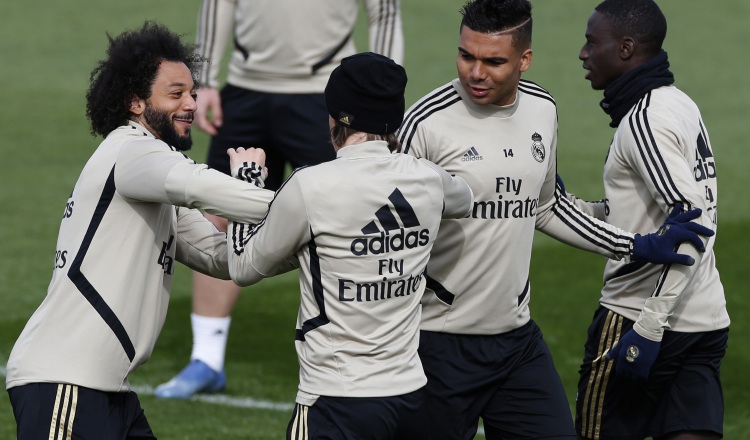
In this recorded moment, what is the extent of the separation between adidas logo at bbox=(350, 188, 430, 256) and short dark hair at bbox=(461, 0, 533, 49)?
0.98 meters

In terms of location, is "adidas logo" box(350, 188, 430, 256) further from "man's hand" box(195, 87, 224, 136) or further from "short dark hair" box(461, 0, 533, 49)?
"man's hand" box(195, 87, 224, 136)

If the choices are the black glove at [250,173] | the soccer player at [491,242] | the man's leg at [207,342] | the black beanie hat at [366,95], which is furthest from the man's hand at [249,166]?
the man's leg at [207,342]

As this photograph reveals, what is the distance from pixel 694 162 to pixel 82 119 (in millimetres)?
10136

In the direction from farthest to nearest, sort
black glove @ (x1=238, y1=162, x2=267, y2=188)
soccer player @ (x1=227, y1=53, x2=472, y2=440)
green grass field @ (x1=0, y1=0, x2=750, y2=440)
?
1. green grass field @ (x1=0, y1=0, x2=750, y2=440)
2. black glove @ (x1=238, y1=162, x2=267, y2=188)
3. soccer player @ (x1=227, y1=53, x2=472, y2=440)

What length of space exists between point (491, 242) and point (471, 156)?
0.34m

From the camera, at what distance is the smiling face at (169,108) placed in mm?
4906

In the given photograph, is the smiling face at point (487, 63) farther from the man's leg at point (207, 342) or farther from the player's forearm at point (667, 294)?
the man's leg at point (207, 342)

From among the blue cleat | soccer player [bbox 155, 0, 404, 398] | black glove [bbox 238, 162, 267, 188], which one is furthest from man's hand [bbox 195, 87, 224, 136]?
black glove [bbox 238, 162, 267, 188]

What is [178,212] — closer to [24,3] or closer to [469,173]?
[469,173]

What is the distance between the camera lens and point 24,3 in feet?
63.6

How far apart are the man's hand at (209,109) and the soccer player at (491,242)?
8.63 feet

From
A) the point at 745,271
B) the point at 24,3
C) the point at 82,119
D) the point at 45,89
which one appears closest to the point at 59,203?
the point at 82,119

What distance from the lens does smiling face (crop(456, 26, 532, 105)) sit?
5.14 meters

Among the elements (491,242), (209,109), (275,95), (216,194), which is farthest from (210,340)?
(216,194)
